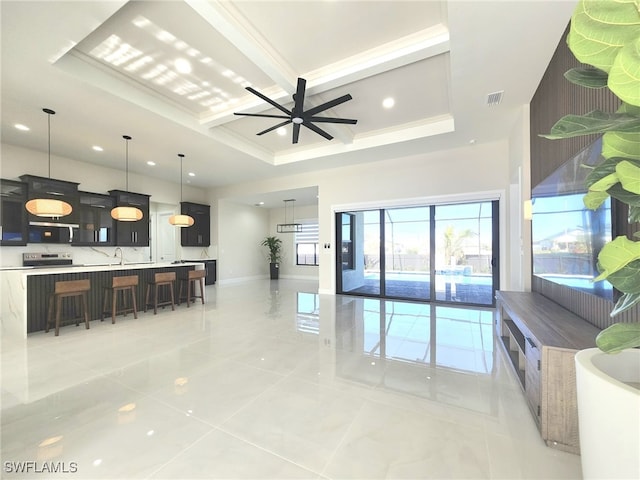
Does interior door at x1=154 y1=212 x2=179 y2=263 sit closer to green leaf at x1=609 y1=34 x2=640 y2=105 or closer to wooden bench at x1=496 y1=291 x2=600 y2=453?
wooden bench at x1=496 y1=291 x2=600 y2=453

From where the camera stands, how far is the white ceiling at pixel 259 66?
2.51m

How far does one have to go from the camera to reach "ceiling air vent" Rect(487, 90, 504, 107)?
3528 millimetres

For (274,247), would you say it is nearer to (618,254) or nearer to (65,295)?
(65,295)

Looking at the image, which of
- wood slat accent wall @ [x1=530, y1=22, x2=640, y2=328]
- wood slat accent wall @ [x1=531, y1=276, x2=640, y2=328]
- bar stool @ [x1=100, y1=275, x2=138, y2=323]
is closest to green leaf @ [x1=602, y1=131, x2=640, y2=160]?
wood slat accent wall @ [x1=530, y1=22, x2=640, y2=328]

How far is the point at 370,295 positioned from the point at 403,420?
474 cm

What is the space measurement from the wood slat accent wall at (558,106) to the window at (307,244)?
7.63m

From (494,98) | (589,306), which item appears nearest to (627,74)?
(589,306)

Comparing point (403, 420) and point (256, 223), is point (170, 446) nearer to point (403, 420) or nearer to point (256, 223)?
point (403, 420)

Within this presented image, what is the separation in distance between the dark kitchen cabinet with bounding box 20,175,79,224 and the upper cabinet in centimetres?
272

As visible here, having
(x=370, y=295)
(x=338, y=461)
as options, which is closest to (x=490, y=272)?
(x=370, y=295)

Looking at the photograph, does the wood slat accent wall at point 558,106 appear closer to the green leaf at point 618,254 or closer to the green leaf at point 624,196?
the green leaf at point 624,196

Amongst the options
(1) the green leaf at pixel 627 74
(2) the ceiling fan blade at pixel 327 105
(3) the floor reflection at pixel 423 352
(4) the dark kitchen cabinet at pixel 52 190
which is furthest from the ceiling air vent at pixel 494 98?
(4) the dark kitchen cabinet at pixel 52 190

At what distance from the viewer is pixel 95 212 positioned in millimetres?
6301

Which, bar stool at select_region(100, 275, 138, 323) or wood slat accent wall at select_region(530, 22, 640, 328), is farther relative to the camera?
bar stool at select_region(100, 275, 138, 323)
